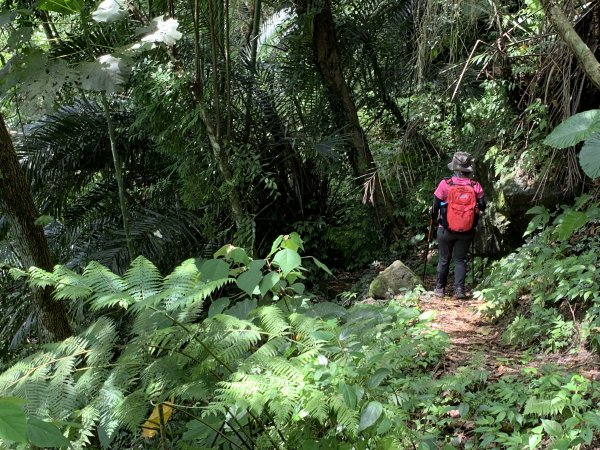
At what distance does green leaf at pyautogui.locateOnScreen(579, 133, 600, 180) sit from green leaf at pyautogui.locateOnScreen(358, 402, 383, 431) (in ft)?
2.72

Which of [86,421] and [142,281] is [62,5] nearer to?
[142,281]

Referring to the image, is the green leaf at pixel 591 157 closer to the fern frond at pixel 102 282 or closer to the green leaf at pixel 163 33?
the fern frond at pixel 102 282

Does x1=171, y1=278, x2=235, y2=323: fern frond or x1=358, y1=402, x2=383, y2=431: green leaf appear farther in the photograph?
x1=171, y1=278, x2=235, y2=323: fern frond

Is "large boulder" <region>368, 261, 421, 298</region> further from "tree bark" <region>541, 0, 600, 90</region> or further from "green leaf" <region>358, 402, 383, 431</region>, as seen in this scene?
"green leaf" <region>358, 402, 383, 431</region>

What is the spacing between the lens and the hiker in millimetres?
6082

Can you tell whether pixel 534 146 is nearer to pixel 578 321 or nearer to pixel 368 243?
pixel 578 321

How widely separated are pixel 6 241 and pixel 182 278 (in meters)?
5.00

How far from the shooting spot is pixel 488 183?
7.03 metres

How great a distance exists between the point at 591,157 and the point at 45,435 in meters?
1.53

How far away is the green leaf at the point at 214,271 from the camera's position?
1821 mm

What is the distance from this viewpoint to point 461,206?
6.10m

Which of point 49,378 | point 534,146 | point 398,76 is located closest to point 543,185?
point 534,146

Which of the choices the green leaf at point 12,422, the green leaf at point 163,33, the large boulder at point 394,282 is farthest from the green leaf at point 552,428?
the large boulder at point 394,282

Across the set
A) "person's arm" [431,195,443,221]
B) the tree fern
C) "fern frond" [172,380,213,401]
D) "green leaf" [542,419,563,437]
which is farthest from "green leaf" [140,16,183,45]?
"person's arm" [431,195,443,221]
